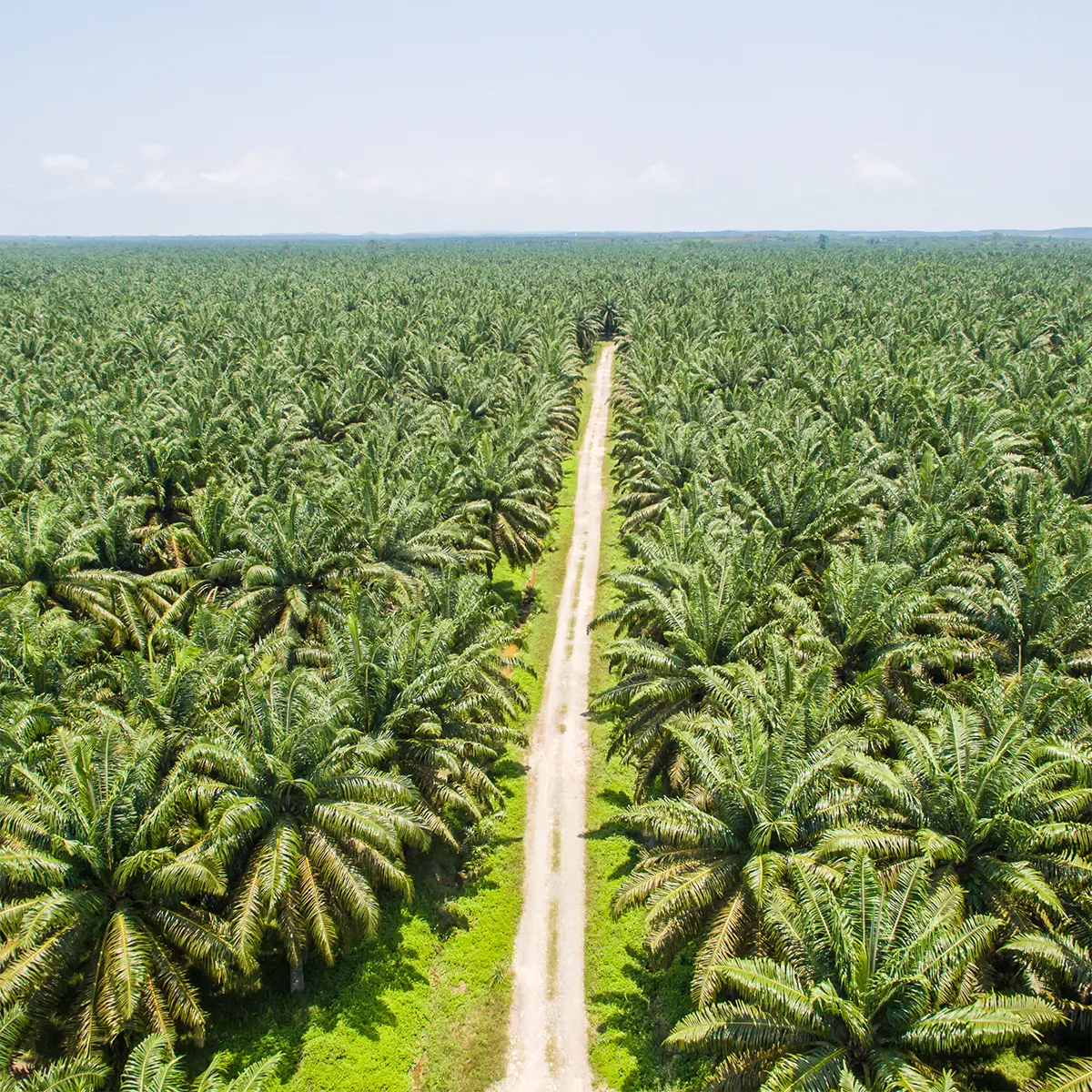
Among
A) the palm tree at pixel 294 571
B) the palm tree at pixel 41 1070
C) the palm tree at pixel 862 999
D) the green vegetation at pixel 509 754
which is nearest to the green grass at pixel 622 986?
the green vegetation at pixel 509 754

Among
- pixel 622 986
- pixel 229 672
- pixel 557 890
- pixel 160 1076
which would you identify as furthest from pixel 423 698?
pixel 160 1076

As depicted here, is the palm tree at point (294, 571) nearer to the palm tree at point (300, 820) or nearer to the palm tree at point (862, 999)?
the palm tree at point (300, 820)

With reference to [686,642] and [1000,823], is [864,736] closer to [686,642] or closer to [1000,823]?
[1000,823]

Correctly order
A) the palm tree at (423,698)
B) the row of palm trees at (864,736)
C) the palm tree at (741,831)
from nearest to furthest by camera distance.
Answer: the row of palm trees at (864,736), the palm tree at (741,831), the palm tree at (423,698)

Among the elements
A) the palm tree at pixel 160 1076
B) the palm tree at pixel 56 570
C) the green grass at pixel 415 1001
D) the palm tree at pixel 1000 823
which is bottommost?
the green grass at pixel 415 1001

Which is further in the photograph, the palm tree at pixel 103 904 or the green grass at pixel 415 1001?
the green grass at pixel 415 1001

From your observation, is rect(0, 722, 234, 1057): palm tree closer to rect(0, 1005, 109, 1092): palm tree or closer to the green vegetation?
the green vegetation

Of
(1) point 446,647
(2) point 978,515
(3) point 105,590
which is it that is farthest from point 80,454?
(2) point 978,515
